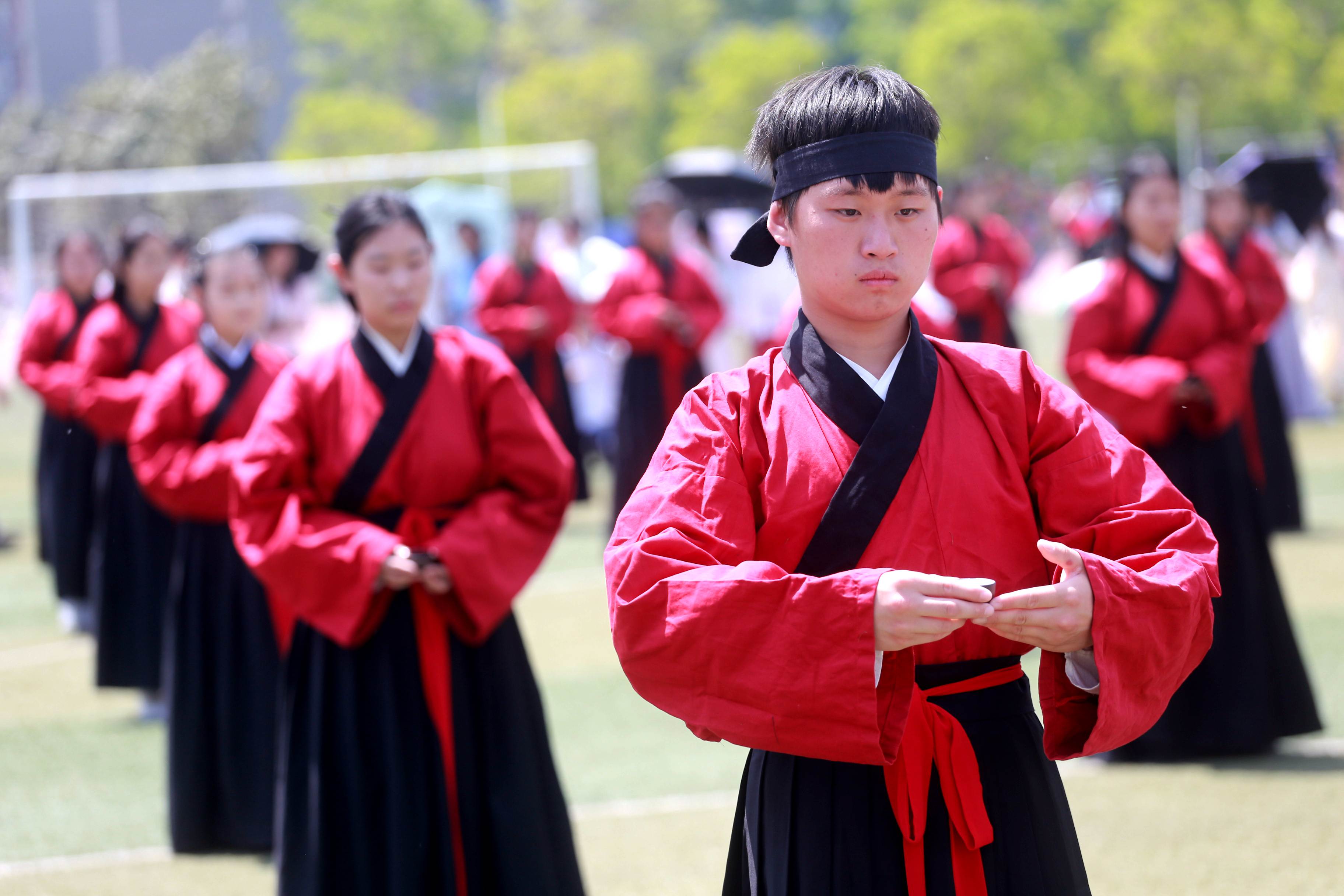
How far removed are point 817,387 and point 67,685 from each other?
5553mm

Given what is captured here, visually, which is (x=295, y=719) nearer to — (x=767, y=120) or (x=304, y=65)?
(x=767, y=120)

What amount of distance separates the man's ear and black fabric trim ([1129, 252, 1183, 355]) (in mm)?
3033

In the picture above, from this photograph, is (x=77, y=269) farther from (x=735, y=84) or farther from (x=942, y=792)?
(x=735, y=84)

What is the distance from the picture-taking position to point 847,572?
187cm

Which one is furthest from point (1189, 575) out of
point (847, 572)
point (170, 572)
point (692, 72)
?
point (692, 72)

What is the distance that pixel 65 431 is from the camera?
7.98 m

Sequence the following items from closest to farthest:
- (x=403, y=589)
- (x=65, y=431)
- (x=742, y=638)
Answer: (x=742, y=638) → (x=403, y=589) → (x=65, y=431)

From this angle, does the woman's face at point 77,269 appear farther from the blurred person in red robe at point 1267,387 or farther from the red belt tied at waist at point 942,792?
the red belt tied at waist at point 942,792

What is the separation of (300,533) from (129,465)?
3.29 metres

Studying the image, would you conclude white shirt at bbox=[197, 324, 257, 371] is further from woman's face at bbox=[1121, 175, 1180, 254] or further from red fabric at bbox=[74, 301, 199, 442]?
woman's face at bbox=[1121, 175, 1180, 254]

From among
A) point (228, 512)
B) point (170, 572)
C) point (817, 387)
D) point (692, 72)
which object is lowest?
point (170, 572)

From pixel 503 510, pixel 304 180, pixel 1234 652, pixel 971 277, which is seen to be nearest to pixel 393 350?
pixel 503 510

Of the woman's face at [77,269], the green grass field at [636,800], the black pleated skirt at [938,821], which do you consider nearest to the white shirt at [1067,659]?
the black pleated skirt at [938,821]

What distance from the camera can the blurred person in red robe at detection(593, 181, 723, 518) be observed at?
28.9ft
